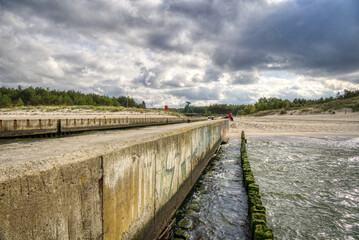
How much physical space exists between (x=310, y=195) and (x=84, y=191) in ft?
27.0

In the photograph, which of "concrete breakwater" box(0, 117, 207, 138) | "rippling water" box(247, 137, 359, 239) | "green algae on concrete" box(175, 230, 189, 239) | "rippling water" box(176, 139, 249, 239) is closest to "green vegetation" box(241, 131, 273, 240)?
"rippling water" box(176, 139, 249, 239)

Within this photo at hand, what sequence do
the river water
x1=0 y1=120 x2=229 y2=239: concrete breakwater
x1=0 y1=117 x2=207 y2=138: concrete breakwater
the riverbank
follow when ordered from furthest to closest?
the riverbank
x1=0 y1=117 x2=207 y2=138: concrete breakwater
the river water
x1=0 y1=120 x2=229 y2=239: concrete breakwater

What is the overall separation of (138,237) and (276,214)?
461cm

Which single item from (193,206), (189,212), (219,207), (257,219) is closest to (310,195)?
(219,207)

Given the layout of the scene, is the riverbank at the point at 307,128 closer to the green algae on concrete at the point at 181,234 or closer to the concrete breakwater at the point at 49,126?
the concrete breakwater at the point at 49,126

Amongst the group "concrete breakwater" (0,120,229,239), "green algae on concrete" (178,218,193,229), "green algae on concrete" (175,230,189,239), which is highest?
"concrete breakwater" (0,120,229,239)

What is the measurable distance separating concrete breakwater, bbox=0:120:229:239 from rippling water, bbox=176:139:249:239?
1.48 m

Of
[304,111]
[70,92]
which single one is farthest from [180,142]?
[70,92]

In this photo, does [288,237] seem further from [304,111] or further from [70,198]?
[304,111]

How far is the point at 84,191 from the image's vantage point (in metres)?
2.36

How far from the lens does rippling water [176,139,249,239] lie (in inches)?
214

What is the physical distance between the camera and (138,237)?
365 centimetres

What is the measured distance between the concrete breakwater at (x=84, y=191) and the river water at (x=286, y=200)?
2.05 meters

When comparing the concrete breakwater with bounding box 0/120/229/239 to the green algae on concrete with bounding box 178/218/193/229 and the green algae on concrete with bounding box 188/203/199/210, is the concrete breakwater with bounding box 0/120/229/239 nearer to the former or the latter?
the green algae on concrete with bounding box 178/218/193/229
